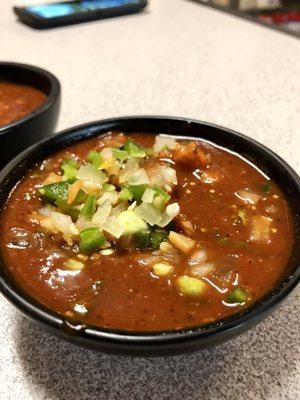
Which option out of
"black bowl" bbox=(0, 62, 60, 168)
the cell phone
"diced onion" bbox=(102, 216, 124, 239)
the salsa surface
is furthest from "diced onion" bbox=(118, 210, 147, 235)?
the cell phone

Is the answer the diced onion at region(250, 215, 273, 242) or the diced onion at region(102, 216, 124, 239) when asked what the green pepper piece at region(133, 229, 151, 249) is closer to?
the diced onion at region(102, 216, 124, 239)

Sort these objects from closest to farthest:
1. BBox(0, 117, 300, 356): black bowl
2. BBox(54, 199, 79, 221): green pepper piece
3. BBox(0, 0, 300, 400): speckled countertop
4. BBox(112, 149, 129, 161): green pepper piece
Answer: BBox(0, 117, 300, 356): black bowl < BBox(0, 0, 300, 400): speckled countertop < BBox(54, 199, 79, 221): green pepper piece < BBox(112, 149, 129, 161): green pepper piece

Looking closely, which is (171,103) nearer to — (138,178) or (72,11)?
(138,178)

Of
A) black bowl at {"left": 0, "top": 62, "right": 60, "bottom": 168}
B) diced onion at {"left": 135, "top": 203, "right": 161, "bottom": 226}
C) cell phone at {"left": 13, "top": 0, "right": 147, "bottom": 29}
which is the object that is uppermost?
diced onion at {"left": 135, "top": 203, "right": 161, "bottom": 226}

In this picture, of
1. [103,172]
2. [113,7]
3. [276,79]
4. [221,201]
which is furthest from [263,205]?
[113,7]

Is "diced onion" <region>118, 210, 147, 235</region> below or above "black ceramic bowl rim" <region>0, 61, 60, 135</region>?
above

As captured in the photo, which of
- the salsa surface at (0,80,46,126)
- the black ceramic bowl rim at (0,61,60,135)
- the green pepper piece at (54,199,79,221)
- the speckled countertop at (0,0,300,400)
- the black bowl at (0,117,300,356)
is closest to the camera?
the black bowl at (0,117,300,356)
